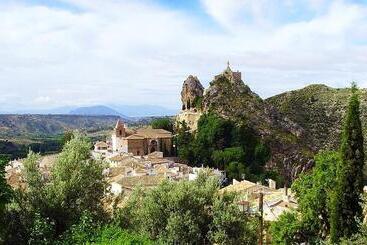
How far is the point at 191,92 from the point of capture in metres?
107

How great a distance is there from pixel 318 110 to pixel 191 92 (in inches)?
1212

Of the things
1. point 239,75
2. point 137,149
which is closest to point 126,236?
point 137,149

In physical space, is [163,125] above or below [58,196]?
below

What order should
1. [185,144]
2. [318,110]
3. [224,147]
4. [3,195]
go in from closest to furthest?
[3,195] < [224,147] < [185,144] < [318,110]

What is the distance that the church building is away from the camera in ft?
285

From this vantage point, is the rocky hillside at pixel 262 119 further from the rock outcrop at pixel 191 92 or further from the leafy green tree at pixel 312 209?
the leafy green tree at pixel 312 209

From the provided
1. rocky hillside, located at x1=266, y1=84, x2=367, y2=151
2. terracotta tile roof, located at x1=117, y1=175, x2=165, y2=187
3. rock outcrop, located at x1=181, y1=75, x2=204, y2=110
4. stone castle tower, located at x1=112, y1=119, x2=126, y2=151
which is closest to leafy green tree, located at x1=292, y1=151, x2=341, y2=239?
terracotta tile roof, located at x1=117, y1=175, x2=165, y2=187

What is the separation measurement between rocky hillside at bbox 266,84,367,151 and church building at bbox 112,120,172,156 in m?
28.0

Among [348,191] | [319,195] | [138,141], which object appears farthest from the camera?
[138,141]

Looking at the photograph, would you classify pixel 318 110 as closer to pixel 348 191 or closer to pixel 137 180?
pixel 137 180

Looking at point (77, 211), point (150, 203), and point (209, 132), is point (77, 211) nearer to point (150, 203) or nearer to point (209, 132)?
point (150, 203)

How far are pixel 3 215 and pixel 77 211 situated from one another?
343 centimetres

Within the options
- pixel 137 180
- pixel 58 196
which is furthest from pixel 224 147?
pixel 58 196

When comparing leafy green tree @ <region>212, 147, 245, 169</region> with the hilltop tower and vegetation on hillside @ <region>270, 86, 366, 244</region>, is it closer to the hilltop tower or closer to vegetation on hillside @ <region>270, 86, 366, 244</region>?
the hilltop tower
